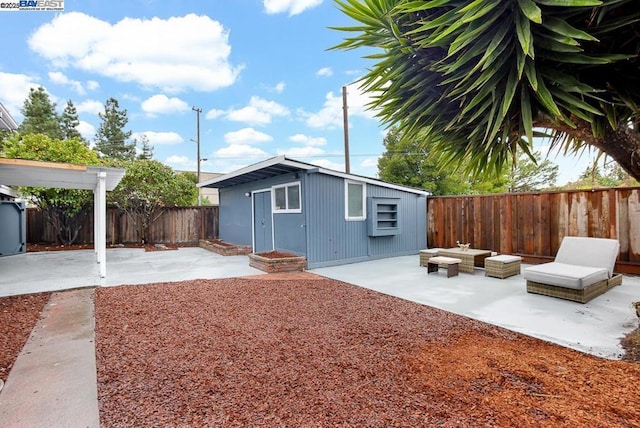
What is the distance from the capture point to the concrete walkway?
6.31ft

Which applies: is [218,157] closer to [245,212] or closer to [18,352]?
[245,212]

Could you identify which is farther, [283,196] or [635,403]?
[283,196]

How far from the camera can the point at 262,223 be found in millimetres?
9297

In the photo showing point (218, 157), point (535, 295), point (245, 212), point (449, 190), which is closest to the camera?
point (535, 295)

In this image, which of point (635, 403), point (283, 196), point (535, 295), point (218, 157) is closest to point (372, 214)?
point (283, 196)

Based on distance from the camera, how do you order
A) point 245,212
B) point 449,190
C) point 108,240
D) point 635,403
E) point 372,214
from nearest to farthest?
1. point 635,403
2. point 372,214
3. point 245,212
4. point 108,240
5. point 449,190

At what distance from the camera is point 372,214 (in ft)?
26.4

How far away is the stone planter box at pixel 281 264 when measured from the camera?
22.1 feet

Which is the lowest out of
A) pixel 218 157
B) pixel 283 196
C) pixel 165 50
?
pixel 283 196

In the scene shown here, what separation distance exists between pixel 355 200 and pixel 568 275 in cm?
471

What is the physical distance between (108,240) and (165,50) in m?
8.14

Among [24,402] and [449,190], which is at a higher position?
[449,190]

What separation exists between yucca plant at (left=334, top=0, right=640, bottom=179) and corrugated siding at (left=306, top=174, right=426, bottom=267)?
443cm

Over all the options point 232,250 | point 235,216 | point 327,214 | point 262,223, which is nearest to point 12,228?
point 235,216
